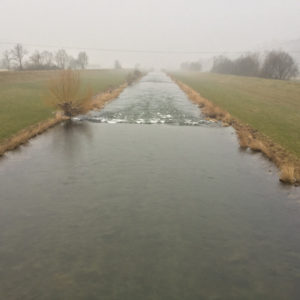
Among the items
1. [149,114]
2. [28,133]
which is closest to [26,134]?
[28,133]

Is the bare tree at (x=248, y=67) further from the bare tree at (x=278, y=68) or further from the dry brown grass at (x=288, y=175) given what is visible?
the dry brown grass at (x=288, y=175)

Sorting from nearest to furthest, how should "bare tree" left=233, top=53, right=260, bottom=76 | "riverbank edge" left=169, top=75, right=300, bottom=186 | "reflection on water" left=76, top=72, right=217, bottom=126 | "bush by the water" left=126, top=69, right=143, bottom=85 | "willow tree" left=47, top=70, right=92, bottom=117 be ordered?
"riverbank edge" left=169, top=75, right=300, bottom=186 → "willow tree" left=47, top=70, right=92, bottom=117 → "reflection on water" left=76, top=72, right=217, bottom=126 → "bush by the water" left=126, top=69, right=143, bottom=85 → "bare tree" left=233, top=53, right=260, bottom=76

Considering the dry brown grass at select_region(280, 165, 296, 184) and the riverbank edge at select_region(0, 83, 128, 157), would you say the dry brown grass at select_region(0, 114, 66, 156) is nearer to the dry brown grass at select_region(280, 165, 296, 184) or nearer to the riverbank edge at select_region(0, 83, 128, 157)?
the riverbank edge at select_region(0, 83, 128, 157)

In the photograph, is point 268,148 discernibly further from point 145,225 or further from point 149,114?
point 149,114

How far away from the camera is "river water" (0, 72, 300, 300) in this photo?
27.2 ft

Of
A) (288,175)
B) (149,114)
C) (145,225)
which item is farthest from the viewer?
(149,114)

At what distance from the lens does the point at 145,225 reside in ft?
37.0

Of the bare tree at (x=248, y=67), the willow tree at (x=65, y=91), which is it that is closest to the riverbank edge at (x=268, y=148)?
the willow tree at (x=65, y=91)

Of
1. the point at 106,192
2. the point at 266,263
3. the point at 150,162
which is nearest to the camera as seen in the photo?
the point at 266,263

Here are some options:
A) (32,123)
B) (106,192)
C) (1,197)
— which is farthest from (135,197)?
(32,123)

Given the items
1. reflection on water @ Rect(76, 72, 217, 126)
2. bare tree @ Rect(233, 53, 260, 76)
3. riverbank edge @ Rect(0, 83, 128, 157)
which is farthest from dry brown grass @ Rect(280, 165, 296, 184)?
bare tree @ Rect(233, 53, 260, 76)

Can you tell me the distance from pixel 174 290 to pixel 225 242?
3317 millimetres

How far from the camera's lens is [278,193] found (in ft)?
48.5

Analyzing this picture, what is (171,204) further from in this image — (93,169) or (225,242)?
(93,169)
